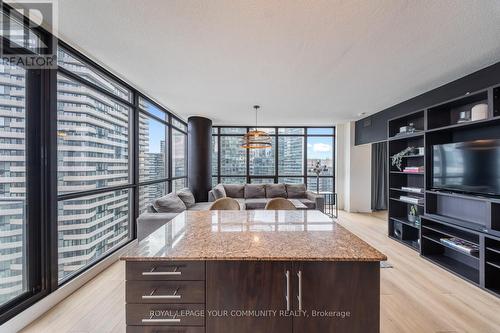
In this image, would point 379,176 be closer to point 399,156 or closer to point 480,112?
point 399,156

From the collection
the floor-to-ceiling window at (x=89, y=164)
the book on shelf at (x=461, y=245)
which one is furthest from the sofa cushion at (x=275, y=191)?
the floor-to-ceiling window at (x=89, y=164)

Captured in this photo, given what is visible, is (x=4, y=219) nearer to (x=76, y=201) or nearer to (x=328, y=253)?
(x=76, y=201)

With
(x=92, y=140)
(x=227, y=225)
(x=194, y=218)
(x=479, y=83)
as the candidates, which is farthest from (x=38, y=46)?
(x=479, y=83)

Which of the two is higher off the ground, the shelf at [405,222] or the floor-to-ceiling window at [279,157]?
the floor-to-ceiling window at [279,157]

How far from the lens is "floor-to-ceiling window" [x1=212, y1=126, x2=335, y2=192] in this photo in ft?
23.4

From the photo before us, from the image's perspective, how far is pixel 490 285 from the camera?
8.11 feet

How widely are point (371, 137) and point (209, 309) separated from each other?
5.63 metres

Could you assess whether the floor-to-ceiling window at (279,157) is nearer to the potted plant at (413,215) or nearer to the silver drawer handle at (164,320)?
the potted plant at (413,215)

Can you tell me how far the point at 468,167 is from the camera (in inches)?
109

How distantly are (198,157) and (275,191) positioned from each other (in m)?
2.37

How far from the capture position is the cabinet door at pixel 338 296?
47.7 inches

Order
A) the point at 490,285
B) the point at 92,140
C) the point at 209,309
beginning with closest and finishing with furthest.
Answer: the point at 209,309 → the point at 490,285 → the point at 92,140

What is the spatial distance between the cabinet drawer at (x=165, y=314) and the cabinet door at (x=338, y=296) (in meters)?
0.56

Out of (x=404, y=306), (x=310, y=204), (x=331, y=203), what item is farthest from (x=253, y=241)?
(x=331, y=203)
